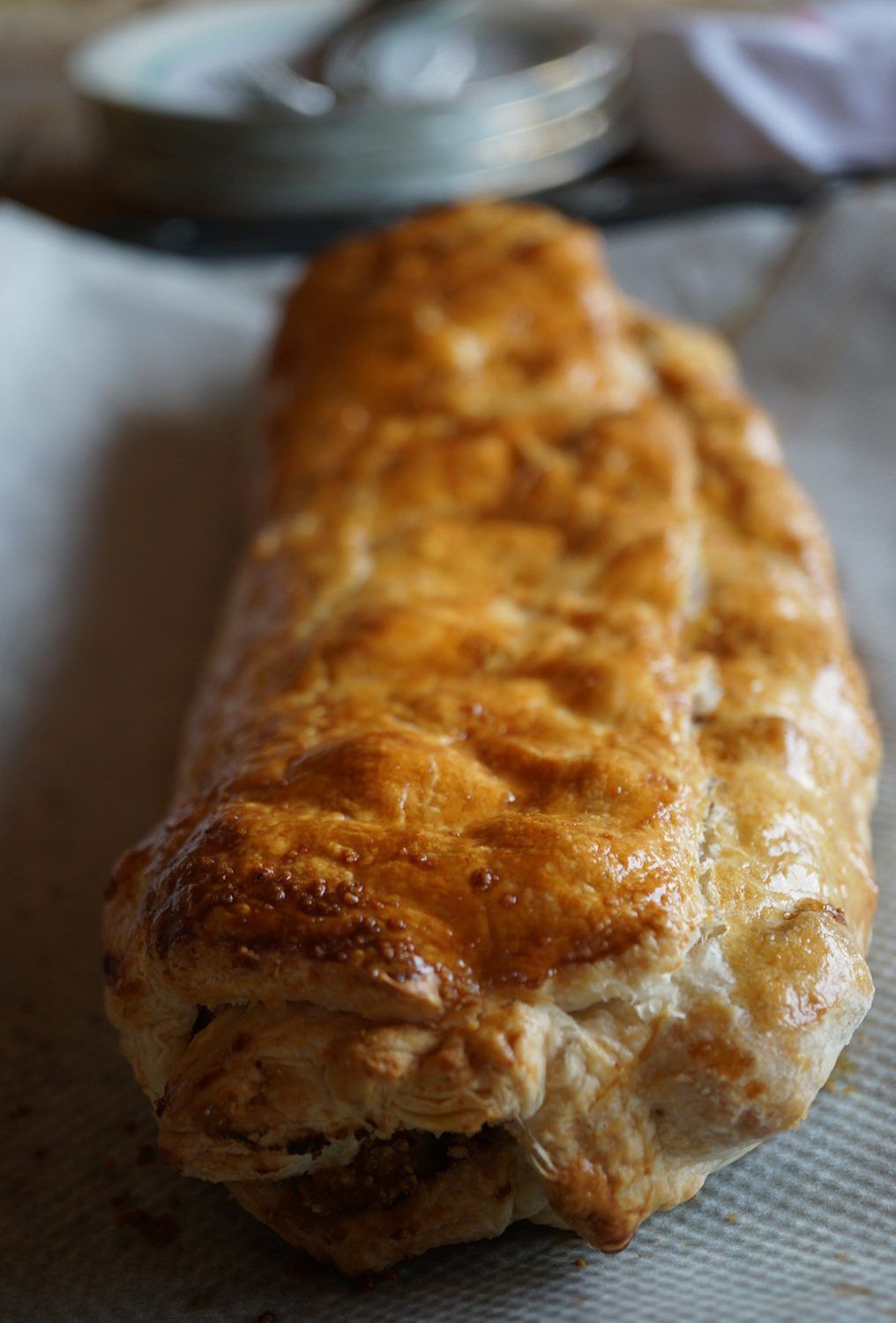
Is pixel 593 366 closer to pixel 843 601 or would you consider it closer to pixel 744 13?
pixel 843 601

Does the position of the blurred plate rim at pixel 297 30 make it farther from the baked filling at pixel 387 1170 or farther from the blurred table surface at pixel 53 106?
the baked filling at pixel 387 1170

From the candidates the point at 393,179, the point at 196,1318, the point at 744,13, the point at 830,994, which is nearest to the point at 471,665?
the point at 830,994

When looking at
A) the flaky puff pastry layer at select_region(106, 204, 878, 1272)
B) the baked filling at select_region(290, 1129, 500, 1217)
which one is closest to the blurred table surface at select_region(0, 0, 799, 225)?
the flaky puff pastry layer at select_region(106, 204, 878, 1272)

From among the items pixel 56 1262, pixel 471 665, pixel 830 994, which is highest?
pixel 471 665

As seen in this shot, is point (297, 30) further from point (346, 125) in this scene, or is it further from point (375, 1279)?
point (375, 1279)

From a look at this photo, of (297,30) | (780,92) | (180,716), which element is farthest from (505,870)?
(297,30)

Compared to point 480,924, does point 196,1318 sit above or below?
below

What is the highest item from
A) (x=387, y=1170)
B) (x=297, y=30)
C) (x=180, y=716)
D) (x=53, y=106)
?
(x=297, y=30)
